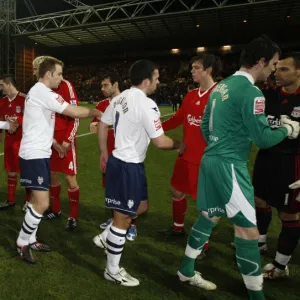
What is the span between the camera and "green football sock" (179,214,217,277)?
2911 millimetres

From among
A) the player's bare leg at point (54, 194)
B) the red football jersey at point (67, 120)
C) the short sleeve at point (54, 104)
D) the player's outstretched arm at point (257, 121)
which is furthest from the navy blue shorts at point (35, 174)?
the player's outstretched arm at point (257, 121)

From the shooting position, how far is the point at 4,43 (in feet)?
96.1

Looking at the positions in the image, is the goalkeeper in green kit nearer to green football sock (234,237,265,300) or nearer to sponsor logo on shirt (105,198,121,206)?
green football sock (234,237,265,300)

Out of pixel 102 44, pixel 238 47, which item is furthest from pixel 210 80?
pixel 102 44

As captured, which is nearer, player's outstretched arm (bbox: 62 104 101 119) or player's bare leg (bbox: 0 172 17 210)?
player's outstretched arm (bbox: 62 104 101 119)

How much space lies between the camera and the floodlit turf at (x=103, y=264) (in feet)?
9.78

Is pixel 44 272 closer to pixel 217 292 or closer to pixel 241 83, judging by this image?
pixel 217 292

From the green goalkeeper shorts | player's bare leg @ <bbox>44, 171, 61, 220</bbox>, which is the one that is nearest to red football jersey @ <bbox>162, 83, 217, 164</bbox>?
the green goalkeeper shorts

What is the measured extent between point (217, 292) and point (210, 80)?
2.16 m

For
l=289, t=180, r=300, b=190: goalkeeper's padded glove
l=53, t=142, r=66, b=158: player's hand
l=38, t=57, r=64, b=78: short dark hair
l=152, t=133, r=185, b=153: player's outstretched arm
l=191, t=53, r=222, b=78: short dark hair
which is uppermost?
l=191, t=53, r=222, b=78: short dark hair

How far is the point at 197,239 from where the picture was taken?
2.93 meters

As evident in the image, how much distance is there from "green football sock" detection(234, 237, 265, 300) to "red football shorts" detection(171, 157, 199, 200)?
130 centimetres

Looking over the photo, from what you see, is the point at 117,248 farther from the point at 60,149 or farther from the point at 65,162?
the point at 65,162

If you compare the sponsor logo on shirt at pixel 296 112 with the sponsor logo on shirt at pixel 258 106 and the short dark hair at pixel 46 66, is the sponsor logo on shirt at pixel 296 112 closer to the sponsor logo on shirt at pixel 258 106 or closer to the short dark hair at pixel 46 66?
the sponsor logo on shirt at pixel 258 106
